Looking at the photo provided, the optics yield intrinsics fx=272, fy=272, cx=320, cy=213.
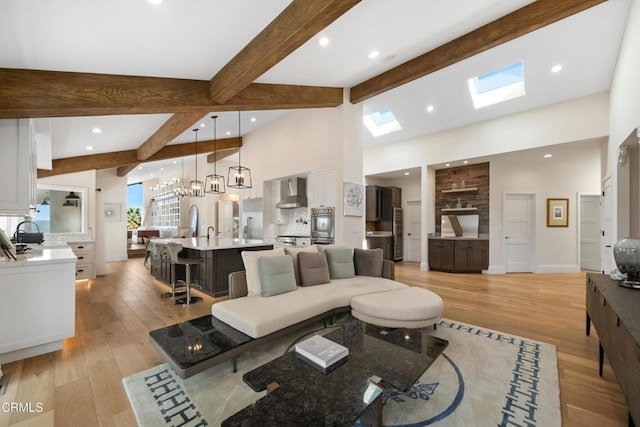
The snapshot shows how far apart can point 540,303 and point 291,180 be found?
17.0 feet

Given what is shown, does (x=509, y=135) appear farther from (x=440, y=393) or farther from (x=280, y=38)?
(x=440, y=393)

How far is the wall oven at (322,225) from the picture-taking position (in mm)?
5422

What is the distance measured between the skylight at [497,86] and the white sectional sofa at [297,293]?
4158 mm

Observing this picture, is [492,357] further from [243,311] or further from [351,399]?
[243,311]

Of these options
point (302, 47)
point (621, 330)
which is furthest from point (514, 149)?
point (621, 330)

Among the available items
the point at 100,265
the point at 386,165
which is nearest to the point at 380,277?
the point at 386,165

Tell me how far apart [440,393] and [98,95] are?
163 inches

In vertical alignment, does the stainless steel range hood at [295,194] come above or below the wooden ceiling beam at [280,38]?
below

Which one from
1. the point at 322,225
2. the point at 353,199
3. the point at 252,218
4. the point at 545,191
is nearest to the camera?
the point at 353,199

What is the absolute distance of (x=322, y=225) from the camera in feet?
18.5

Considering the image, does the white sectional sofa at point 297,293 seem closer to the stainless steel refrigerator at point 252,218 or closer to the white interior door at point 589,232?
the stainless steel refrigerator at point 252,218

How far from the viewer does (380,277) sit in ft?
12.8

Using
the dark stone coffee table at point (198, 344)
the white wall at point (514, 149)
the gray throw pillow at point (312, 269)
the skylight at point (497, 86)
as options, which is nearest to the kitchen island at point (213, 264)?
the gray throw pillow at point (312, 269)

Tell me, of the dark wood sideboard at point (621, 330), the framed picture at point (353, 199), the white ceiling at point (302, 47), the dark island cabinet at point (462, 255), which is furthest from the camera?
the dark island cabinet at point (462, 255)
